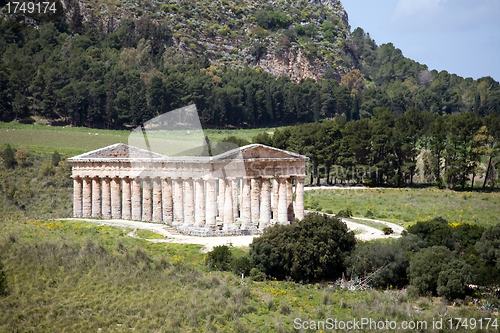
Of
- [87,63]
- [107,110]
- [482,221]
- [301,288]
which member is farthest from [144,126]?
[301,288]

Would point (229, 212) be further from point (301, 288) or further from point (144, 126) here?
point (144, 126)

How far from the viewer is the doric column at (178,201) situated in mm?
52594

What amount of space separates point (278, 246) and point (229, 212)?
37.2ft

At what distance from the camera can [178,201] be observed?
5288 centimetres

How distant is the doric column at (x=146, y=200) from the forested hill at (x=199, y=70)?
167 ft

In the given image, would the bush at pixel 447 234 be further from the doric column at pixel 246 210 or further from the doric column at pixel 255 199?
the doric column at pixel 246 210

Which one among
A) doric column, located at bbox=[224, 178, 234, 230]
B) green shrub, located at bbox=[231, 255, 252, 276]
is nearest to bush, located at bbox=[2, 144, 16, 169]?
doric column, located at bbox=[224, 178, 234, 230]

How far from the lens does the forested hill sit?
105750 millimetres

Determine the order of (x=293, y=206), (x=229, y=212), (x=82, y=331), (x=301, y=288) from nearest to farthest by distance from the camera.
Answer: (x=82, y=331)
(x=301, y=288)
(x=229, y=212)
(x=293, y=206)

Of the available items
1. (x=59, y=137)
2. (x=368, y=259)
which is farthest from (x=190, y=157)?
(x=59, y=137)

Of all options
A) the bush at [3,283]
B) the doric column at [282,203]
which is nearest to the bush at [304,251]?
the doric column at [282,203]

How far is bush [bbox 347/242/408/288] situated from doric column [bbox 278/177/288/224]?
12596mm

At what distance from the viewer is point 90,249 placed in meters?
37.3

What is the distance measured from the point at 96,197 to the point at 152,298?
27.8 metres
